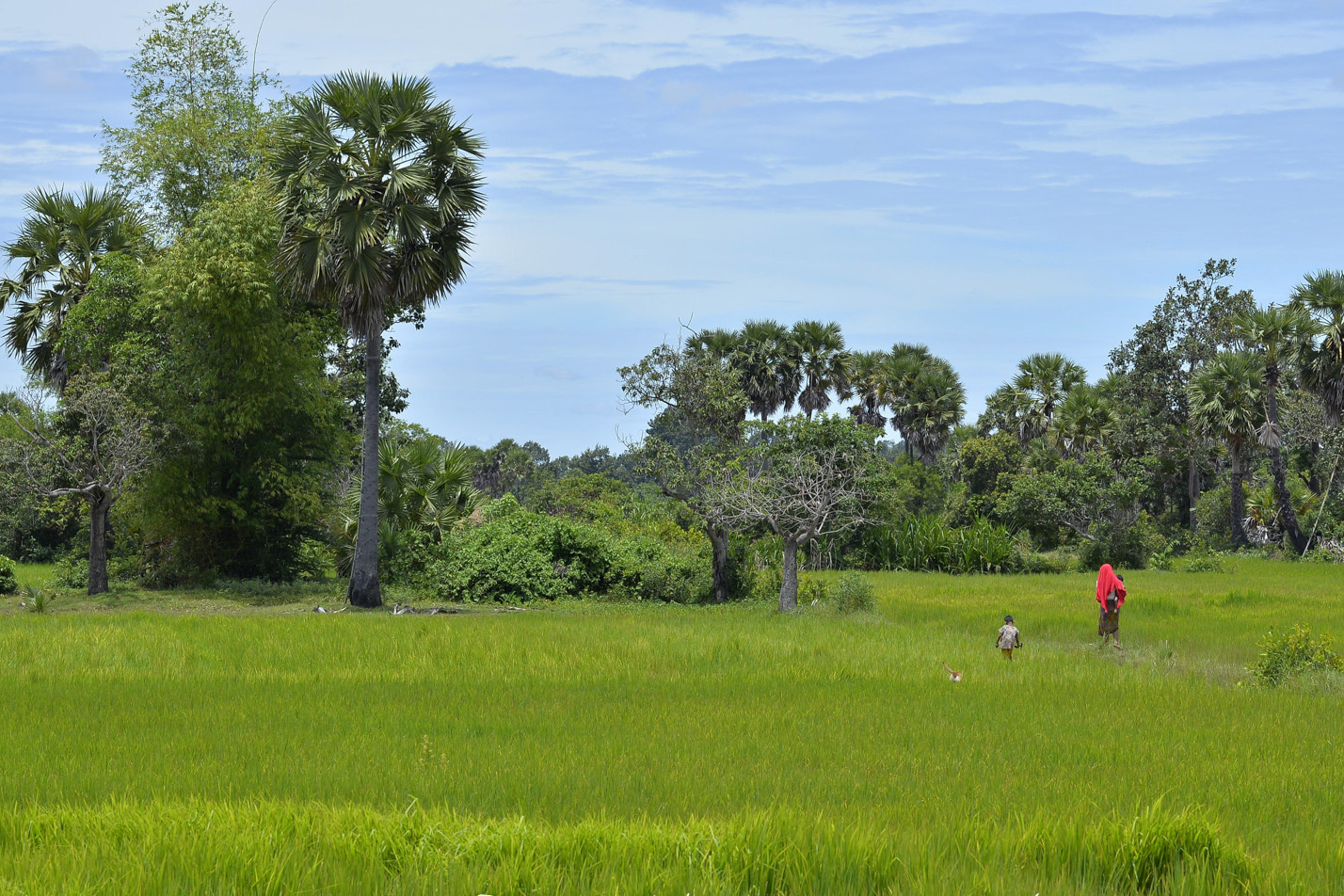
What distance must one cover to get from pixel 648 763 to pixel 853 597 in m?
16.8

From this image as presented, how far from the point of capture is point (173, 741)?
415 inches

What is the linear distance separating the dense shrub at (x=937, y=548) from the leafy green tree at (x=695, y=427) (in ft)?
50.6

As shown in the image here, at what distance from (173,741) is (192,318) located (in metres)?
22.3

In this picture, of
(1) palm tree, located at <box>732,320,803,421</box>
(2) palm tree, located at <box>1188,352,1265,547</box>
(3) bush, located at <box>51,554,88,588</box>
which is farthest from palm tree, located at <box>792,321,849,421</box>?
(3) bush, located at <box>51,554,88,588</box>

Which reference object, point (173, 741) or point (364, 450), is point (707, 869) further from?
point (364, 450)

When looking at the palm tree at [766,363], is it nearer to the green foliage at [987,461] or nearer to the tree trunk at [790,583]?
the green foliage at [987,461]

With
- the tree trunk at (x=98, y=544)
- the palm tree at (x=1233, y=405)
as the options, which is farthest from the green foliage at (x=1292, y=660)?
the palm tree at (x=1233, y=405)

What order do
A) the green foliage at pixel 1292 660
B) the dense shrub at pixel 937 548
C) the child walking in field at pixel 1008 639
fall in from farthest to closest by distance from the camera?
the dense shrub at pixel 937 548 → the child walking in field at pixel 1008 639 → the green foliage at pixel 1292 660

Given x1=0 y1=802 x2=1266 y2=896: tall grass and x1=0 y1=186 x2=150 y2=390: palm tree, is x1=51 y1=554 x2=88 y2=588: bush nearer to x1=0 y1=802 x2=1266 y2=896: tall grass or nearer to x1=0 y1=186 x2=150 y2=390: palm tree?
x1=0 y1=186 x2=150 y2=390: palm tree

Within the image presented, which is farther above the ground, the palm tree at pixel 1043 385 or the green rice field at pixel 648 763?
the palm tree at pixel 1043 385

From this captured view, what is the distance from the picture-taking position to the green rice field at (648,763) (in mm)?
6598

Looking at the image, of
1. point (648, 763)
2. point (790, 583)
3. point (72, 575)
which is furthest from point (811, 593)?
point (72, 575)

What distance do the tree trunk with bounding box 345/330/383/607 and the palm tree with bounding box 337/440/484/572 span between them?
3.25m

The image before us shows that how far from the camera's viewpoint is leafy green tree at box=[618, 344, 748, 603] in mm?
29219
